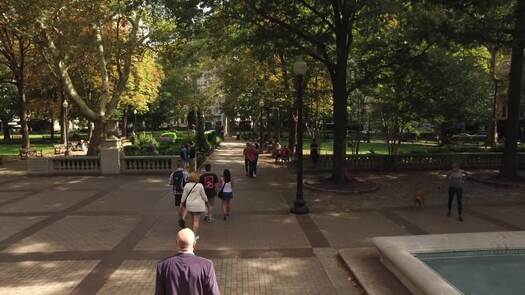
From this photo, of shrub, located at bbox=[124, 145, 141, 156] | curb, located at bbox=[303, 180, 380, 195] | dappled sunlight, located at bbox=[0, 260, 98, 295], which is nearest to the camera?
dappled sunlight, located at bbox=[0, 260, 98, 295]

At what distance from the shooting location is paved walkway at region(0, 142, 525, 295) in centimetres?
788

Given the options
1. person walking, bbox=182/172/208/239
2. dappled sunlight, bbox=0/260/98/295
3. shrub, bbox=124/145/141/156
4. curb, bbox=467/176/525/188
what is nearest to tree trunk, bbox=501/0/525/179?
curb, bbox=467/176/525/188

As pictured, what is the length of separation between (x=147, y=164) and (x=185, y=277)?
17.8 metres

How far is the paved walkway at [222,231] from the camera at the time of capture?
25.8ft

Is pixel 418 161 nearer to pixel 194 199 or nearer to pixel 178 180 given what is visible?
pixel 178 180

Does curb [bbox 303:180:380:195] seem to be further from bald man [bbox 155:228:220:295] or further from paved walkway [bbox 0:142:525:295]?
bald man [bbox 155:228:220:295]

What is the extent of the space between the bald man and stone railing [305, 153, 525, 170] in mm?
17947

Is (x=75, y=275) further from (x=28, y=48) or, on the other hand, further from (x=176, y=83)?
(x=176, y=83)

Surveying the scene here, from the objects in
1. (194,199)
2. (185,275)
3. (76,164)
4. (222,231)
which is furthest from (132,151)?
(185,275)

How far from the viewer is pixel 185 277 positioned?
4.34 m

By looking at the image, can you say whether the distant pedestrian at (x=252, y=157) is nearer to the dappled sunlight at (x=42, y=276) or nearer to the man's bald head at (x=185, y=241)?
the dappled sunlight at (x=42, y=276)

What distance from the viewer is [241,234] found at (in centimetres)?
1078

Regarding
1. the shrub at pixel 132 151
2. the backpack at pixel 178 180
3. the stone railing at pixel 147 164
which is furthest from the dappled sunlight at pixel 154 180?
the backpack at pixel 178 180

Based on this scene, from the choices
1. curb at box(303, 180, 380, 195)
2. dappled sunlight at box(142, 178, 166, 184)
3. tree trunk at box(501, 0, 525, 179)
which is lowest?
curb at box(303, 180, 380, 195)
